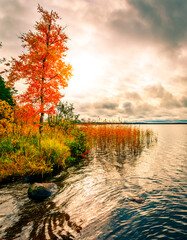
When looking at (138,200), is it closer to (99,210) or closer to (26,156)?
(99,210)

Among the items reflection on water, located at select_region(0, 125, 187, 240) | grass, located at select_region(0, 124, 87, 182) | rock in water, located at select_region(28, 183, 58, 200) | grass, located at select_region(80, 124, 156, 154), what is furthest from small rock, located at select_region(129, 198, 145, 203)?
grass, located at select_region(80, 124, 156, 154)

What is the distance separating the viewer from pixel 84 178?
8.41m

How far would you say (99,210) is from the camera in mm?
5195

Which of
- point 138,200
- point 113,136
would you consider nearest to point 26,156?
point 138,200

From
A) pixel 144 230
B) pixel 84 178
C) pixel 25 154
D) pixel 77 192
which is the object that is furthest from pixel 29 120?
pixel 144 230

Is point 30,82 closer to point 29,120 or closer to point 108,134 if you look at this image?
point 29,120

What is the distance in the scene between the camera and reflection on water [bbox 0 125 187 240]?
13.5 feet

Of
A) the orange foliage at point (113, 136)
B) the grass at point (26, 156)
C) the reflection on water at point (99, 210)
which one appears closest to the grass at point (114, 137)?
the orange foliage at point (113, 136)

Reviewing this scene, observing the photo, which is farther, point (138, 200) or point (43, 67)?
point (43, 67)

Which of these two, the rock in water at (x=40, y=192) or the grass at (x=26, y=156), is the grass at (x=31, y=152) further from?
the rock in water at (x=40, y=192)

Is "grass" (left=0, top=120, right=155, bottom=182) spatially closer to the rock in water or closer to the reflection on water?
the reflection on water

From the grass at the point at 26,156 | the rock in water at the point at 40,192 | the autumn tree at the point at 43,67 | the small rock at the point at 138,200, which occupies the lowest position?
the small rock at the point at 138,200

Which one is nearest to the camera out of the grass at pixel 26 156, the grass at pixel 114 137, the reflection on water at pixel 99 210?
the reflection on water at pixel 99 210

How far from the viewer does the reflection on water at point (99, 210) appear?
412 cm
